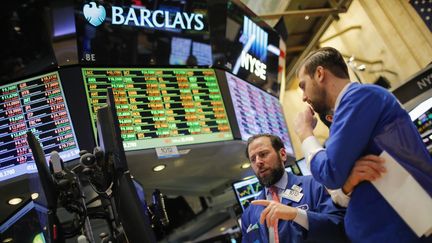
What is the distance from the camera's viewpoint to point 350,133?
1.52 meters

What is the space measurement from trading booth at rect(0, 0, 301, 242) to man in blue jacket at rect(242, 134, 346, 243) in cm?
91

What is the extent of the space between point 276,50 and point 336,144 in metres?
4.49

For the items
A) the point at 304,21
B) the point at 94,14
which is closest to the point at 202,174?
the point at 94,14

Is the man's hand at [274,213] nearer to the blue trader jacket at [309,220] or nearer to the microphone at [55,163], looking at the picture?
the blue trader jacket at [309,220]

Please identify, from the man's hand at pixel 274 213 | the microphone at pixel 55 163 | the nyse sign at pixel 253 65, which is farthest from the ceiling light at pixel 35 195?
the nyse sign at pixel 253 65

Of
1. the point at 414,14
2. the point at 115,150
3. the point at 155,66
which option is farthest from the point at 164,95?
the point at 414,14

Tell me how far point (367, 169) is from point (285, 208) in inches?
19.2

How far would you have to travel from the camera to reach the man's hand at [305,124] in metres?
1.84

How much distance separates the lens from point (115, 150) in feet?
6.30

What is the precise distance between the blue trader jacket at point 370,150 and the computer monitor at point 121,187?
78cm

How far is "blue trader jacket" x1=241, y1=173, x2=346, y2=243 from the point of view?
2.02 meters

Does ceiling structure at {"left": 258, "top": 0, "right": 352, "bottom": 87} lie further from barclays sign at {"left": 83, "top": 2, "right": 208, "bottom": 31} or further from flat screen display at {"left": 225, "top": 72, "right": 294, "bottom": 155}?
barclays sign at {"left": 83, "top": 2, "right": 208, "bottom": 31}

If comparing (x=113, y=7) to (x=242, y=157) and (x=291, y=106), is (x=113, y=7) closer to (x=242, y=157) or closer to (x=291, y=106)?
(x=242, y=157)

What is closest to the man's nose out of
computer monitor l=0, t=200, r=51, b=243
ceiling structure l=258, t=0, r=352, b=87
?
computer monitor l=0, t=200, r=51, b=243
